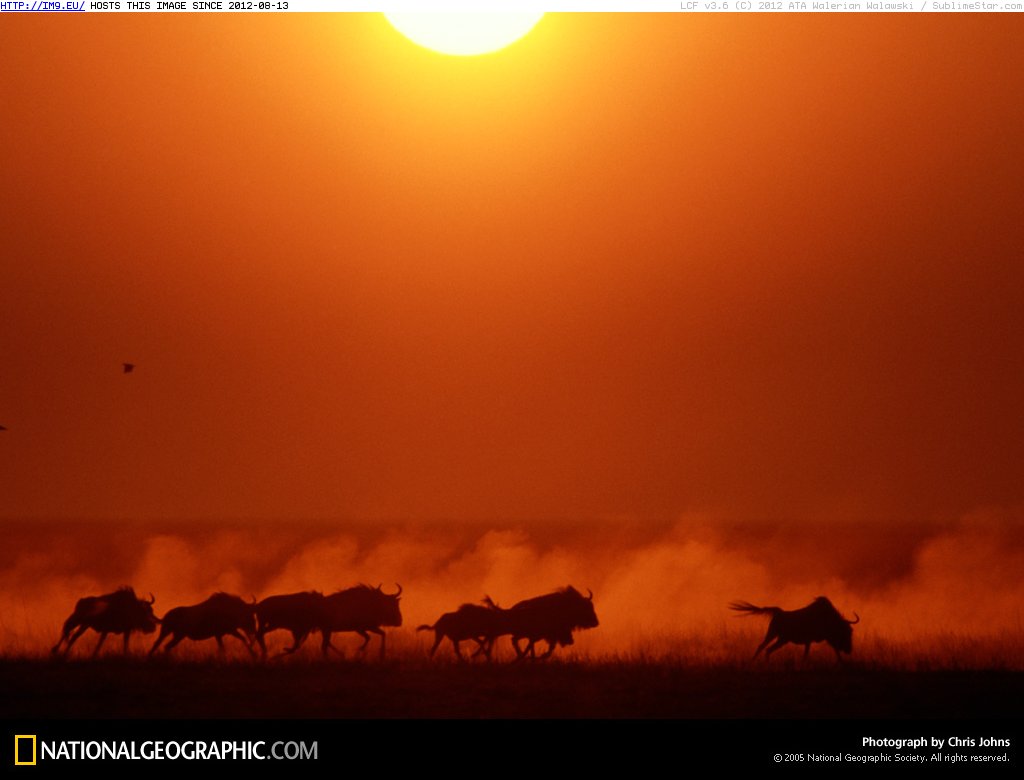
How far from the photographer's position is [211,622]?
7.01 meters

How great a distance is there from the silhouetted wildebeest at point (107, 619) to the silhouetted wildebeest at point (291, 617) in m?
0.74

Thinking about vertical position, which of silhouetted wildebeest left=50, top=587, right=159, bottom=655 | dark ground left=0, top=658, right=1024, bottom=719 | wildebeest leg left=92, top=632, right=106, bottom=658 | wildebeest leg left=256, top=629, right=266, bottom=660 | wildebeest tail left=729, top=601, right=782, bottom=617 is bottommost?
dark ground left=0, top=658, right=1024, bottom=719

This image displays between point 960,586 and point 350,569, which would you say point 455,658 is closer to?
point 350,569

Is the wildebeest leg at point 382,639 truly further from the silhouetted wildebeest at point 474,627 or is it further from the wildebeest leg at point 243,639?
the wildebeest leg at point 243,639

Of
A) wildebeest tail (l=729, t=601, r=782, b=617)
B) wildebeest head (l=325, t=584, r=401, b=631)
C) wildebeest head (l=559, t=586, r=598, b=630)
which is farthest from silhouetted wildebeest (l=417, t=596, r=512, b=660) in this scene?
wildebeest tail (l=729, t=601, r=782, b=617)

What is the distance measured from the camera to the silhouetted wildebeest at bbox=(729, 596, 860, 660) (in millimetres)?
7016

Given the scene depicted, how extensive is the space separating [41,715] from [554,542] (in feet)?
13.6

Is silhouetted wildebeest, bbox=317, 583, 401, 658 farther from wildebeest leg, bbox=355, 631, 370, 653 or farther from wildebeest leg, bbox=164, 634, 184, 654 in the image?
wildebeest leg, bbox=164, 634, 184, 654

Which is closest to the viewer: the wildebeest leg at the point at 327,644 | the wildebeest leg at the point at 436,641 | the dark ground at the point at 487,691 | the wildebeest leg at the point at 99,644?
the dark ground at the point at 487,691

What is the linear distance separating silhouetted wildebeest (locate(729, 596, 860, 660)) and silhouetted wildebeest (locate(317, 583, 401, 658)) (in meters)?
2.62

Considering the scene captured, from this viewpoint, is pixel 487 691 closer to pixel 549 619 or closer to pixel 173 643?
pixel 549 619

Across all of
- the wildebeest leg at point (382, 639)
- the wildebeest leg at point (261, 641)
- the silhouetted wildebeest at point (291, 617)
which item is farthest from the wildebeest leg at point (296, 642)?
the wildebeest leg at point (382, 639)

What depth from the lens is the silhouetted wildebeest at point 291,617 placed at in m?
7.05

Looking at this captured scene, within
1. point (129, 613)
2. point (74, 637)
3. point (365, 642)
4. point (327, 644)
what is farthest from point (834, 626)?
point (74, 637)
